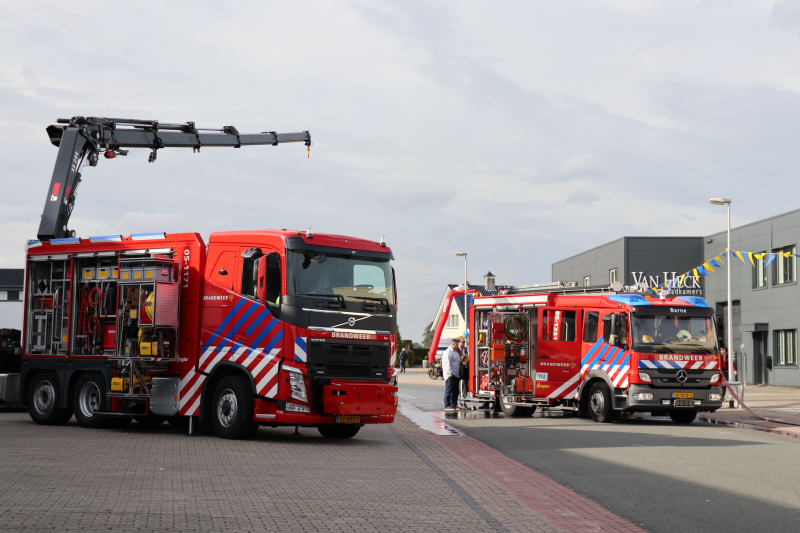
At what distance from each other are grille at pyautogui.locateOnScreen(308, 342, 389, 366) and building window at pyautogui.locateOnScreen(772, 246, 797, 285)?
28.4 metres

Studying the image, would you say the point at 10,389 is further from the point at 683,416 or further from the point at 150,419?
the point at 683,416

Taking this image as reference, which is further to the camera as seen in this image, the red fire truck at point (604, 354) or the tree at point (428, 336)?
the tree at point (428, 336)

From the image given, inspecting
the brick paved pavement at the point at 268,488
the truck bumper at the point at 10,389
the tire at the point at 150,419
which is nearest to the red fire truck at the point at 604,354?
the brick paved pavement at the point at 268,488

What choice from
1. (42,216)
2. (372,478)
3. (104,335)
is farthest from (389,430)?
(42,216)

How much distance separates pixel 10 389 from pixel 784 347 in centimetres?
3256

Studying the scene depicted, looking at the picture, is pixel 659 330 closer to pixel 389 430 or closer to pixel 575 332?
pixel 575 332

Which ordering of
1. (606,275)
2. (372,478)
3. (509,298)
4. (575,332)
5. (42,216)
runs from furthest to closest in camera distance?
(606,275), (509,298), (575,332), (42,216), (372,478)

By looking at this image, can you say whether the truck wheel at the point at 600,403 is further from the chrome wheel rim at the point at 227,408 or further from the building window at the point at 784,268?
the building window at the point at 784,268

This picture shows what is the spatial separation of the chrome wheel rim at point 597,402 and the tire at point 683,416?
1.56 meters

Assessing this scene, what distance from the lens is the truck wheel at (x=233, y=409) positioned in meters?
A: 13.9

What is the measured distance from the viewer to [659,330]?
1902 centimetres

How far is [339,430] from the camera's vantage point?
49.9 feet

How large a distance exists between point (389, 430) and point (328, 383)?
11.3ft

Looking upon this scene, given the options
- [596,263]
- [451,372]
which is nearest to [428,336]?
[596,263]
